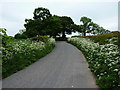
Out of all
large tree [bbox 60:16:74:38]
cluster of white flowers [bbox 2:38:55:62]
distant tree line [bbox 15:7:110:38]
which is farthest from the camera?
large tree [bbox 60:16:74:38]

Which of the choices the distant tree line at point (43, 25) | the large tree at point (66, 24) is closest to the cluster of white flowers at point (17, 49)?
the distant tree line at point (43, 25)

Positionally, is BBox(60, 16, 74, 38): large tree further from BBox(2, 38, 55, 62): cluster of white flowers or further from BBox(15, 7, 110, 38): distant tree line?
BBox(2, 38, 55, 62): cluster of white flowers

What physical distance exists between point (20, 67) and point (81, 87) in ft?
13.6

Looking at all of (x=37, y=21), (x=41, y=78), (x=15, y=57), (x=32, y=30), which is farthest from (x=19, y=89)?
(x=37, y=21)

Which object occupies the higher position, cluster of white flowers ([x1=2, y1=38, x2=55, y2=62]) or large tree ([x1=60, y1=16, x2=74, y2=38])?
large tree ([x1=60, y1=16, x2=74, y2=38])

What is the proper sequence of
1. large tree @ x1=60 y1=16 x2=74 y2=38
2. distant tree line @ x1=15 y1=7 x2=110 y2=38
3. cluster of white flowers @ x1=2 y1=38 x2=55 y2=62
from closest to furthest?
cluster of white flowers @ x1=2 y1=38 x2=55 y2=62 < distant tree line @ x1=15 y1=7 x2=110 y2=38 < large tree @ x1=60 y1=16 x2=74 y2=38

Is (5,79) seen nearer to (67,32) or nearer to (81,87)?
(81,87)

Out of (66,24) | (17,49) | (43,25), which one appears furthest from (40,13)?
(17,49)

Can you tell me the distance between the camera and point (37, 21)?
39688 millimetres

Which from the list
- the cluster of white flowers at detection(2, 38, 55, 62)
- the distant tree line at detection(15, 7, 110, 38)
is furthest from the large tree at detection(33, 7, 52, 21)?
the cluster of white flowers at detection(2, 38, 55, 62)

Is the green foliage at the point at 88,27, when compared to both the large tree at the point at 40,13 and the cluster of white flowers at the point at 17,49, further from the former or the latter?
the cluster of white flowers at the point at 17,49

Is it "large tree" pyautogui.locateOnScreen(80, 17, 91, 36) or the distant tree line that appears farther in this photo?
"large tree" pyautogui.locateOnScreen(80, 17, 91, 36)

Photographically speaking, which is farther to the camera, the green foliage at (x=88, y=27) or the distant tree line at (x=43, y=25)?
the green foliage at (x=88, y=27)

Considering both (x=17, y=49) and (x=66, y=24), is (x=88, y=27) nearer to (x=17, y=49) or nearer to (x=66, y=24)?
(x=66, y=24)
